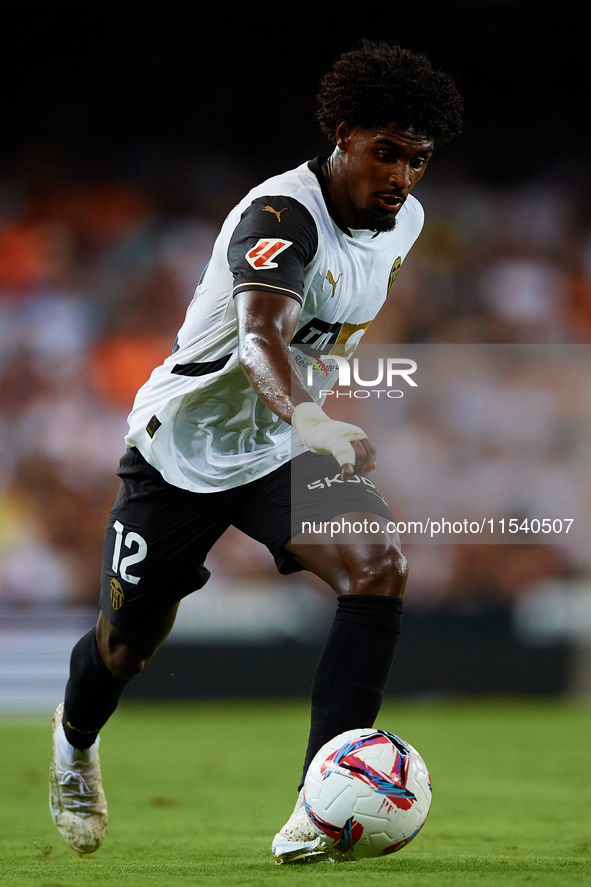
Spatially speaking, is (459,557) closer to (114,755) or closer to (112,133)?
(114,755)

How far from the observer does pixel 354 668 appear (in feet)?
9.71

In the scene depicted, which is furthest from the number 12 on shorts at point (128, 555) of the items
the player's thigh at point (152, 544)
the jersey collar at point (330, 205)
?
the jersey collar at point (330, 205)

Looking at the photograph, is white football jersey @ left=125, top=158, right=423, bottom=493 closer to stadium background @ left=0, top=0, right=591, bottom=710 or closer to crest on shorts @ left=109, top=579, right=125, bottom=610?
crest on shorts @ left=109, top=579, right=125, bottom=610

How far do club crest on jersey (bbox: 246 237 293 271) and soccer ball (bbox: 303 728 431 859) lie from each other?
1.32m

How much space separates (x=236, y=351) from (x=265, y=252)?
0.49 meters

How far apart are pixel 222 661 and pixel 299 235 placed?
579 cm

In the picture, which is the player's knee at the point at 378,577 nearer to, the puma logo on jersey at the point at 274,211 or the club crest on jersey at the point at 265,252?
the club crest on jersey at the point at 265,252

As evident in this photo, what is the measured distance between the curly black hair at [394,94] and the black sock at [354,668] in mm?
1423

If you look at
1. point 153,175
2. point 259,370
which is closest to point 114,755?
point 259,370

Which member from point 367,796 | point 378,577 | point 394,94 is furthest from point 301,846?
point 394,94

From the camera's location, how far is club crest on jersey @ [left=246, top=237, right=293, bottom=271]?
2.91m

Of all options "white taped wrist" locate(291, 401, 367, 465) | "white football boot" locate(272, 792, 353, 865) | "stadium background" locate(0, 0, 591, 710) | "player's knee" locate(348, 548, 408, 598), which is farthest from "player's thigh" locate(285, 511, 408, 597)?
"stadium background" locate(0, 0, 591, 710)

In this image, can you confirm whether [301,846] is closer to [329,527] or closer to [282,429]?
[329,527]

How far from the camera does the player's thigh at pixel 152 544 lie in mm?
3498
